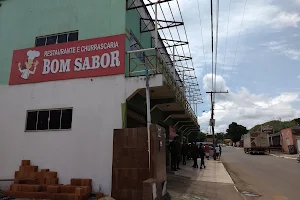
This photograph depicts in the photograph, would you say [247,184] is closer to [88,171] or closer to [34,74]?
[88,171]

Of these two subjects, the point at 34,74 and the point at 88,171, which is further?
the point at 34,74

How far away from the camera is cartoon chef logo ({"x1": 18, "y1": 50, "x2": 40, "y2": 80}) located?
11.2 meters

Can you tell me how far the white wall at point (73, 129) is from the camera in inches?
367

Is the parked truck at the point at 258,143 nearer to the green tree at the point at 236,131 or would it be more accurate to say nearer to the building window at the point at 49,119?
the building window at the point at 49,119

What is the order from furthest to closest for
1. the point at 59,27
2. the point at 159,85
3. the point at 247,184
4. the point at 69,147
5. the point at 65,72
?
the point at 247,184 < the point at 59,27 < the point at 65,72 < the point at 69,147 < the point at 159,85

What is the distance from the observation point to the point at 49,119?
10.4m

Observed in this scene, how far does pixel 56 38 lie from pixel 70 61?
5.91ft

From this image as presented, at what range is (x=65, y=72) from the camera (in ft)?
34.8

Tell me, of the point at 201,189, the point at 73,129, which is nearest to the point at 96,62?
the point at 73,129

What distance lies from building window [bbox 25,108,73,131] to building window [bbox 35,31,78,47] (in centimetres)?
330

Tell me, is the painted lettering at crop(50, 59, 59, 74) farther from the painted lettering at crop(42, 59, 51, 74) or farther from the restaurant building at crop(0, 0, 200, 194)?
the painted lettering at crop(42, 59, 51, 74)

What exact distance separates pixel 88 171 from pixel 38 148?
253 cm

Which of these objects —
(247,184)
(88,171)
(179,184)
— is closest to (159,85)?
(88,171)

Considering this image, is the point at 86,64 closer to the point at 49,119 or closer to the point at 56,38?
the point at 56,38
